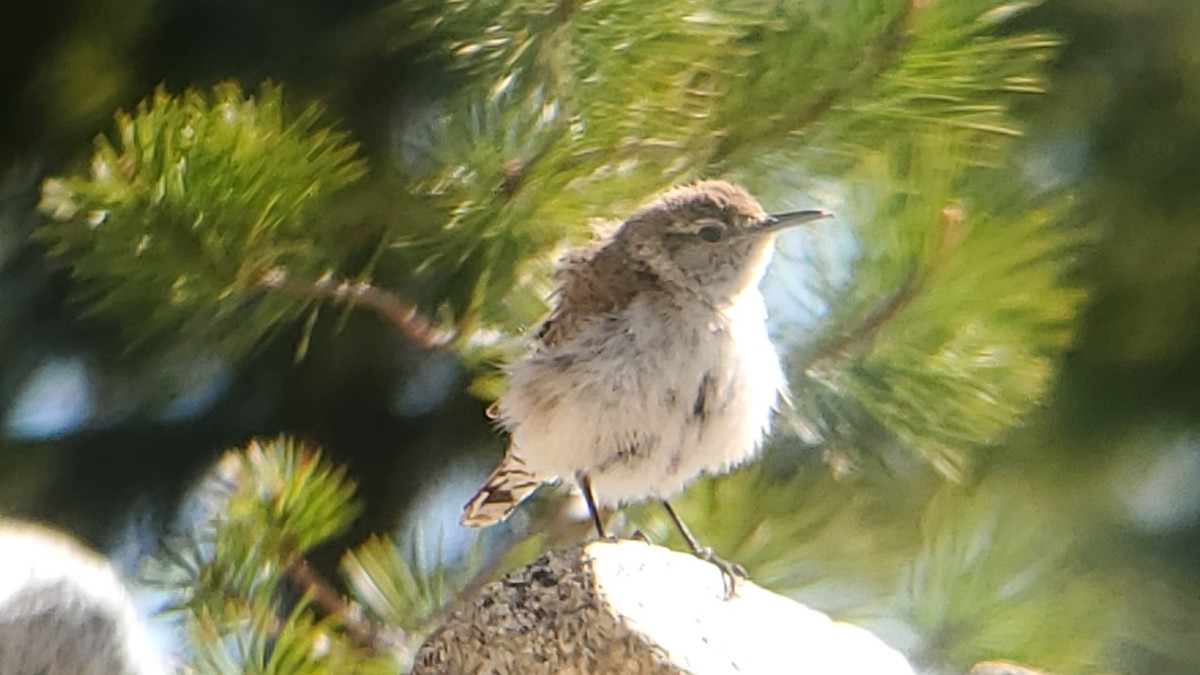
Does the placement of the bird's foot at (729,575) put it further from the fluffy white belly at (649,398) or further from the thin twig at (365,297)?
the thin twig at (365,297)

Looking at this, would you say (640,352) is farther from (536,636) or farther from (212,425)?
(212,425)

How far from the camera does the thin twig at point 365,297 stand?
0.82 metres

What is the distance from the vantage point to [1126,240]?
1.32 metres

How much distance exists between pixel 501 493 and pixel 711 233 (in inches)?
8.5

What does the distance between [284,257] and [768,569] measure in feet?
1.19

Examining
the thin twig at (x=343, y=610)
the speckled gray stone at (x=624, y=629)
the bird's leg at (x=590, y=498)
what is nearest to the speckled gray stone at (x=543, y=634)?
the speckled gray stone at (x=624, y=629)

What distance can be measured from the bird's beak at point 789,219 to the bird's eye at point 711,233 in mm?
22

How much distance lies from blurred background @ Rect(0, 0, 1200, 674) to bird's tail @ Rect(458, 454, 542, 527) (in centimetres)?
20

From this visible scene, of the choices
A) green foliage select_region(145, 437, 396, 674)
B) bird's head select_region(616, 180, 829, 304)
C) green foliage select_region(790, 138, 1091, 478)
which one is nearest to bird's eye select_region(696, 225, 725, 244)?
bird's head select_region(616, 180, 829, 304)

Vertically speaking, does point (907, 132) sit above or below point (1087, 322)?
above

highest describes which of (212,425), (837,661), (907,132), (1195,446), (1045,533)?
(907,132)

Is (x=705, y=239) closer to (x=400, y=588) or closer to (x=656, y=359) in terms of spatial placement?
(x=656, y=359)

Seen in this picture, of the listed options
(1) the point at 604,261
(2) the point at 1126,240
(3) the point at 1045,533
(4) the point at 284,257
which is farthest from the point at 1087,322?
(4) the point at 284,257

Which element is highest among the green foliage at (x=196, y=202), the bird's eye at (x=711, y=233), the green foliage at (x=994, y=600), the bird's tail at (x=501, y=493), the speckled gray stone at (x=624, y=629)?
the green foliage at (x=196, y=202)
